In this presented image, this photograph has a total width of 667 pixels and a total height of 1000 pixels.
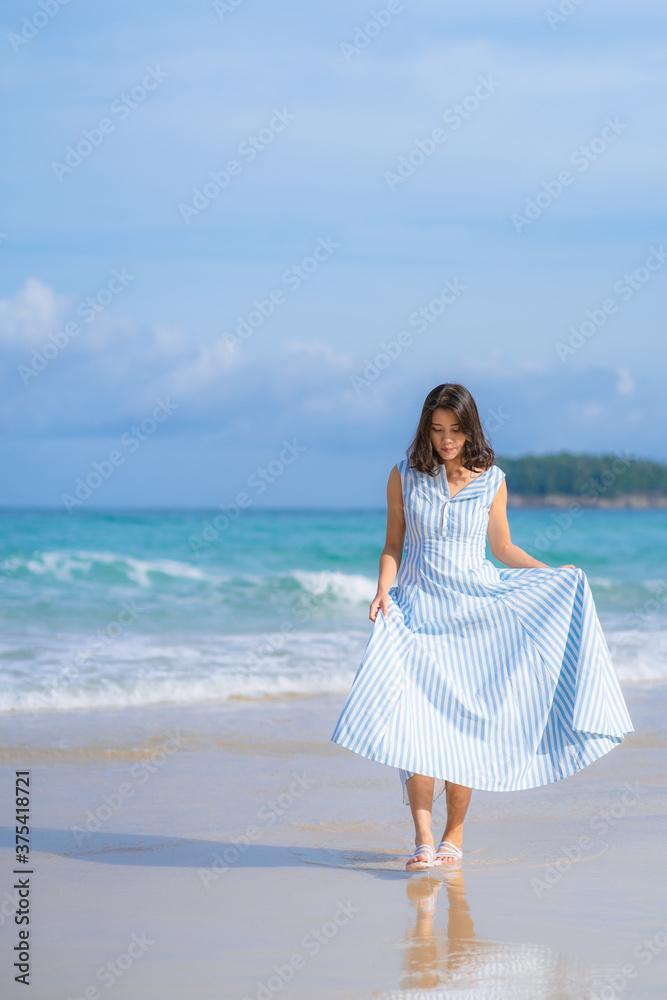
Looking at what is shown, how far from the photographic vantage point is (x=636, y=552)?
29.3 m

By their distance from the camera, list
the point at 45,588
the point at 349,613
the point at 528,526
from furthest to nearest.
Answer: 1. the point at 528,526
2. the point at 45,588
3. the point at 349,613

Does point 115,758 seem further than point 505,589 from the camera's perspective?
Yes

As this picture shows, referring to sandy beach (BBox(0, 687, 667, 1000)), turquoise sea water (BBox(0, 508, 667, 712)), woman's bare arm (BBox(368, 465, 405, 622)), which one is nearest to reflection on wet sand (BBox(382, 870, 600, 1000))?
sandy beach (BBox(0, 687, 667, 1000))

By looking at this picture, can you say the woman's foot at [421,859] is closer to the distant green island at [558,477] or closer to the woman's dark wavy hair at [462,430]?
the woman's dark wavy hair at [462,430]

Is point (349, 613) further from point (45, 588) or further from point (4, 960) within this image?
point (4, 960)

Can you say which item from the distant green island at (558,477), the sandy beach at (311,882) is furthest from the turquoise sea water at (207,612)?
the distant green island at (558,477)

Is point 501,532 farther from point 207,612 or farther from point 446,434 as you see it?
point 207,612

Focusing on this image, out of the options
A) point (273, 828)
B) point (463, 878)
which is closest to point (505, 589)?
point (463, 878)

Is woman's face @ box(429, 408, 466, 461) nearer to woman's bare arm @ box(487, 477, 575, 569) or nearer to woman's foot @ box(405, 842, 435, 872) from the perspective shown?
woman's bare arm @ box(487, 477, 575, 569)

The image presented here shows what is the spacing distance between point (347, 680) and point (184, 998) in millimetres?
6324

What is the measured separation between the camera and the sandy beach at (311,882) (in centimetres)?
315

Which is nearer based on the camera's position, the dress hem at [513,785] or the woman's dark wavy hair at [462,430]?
the dress hem at [513,785]

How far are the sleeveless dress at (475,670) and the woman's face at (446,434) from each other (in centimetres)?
11

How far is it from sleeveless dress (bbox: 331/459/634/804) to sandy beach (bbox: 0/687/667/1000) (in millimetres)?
491
